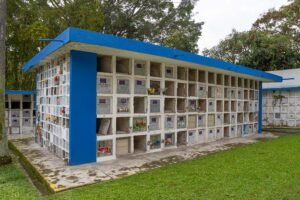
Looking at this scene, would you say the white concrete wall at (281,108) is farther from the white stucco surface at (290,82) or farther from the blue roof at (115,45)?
the blue roof at (115,45)

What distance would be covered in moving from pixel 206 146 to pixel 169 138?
111 cm

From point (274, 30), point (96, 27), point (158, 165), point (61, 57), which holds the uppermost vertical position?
point (274, 30)

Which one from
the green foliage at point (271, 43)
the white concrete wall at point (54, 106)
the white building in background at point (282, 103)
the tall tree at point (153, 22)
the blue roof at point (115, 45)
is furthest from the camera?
the green foliage at point (271, 43)

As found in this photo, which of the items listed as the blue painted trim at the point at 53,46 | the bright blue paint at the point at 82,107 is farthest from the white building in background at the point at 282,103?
the blue painted trim at the point at 53,46

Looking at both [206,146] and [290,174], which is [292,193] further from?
[206,146]

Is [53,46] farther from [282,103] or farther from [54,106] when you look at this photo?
[282,103]

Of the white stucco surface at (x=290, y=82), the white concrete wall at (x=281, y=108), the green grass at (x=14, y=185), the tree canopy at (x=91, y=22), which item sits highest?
the tree canopy at (x=91, y=22)

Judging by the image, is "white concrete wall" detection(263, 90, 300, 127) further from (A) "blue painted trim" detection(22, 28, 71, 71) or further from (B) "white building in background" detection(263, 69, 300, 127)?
(A) "blue painted trim" detection(22, 28, 71, 71)

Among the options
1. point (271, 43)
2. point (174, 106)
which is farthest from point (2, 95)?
point (271, 43)

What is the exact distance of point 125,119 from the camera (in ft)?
19.5

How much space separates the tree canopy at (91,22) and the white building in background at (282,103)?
18.1ft

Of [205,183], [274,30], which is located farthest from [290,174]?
[274,30]

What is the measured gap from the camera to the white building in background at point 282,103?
12422 millimetres

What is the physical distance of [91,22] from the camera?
37.6ft
